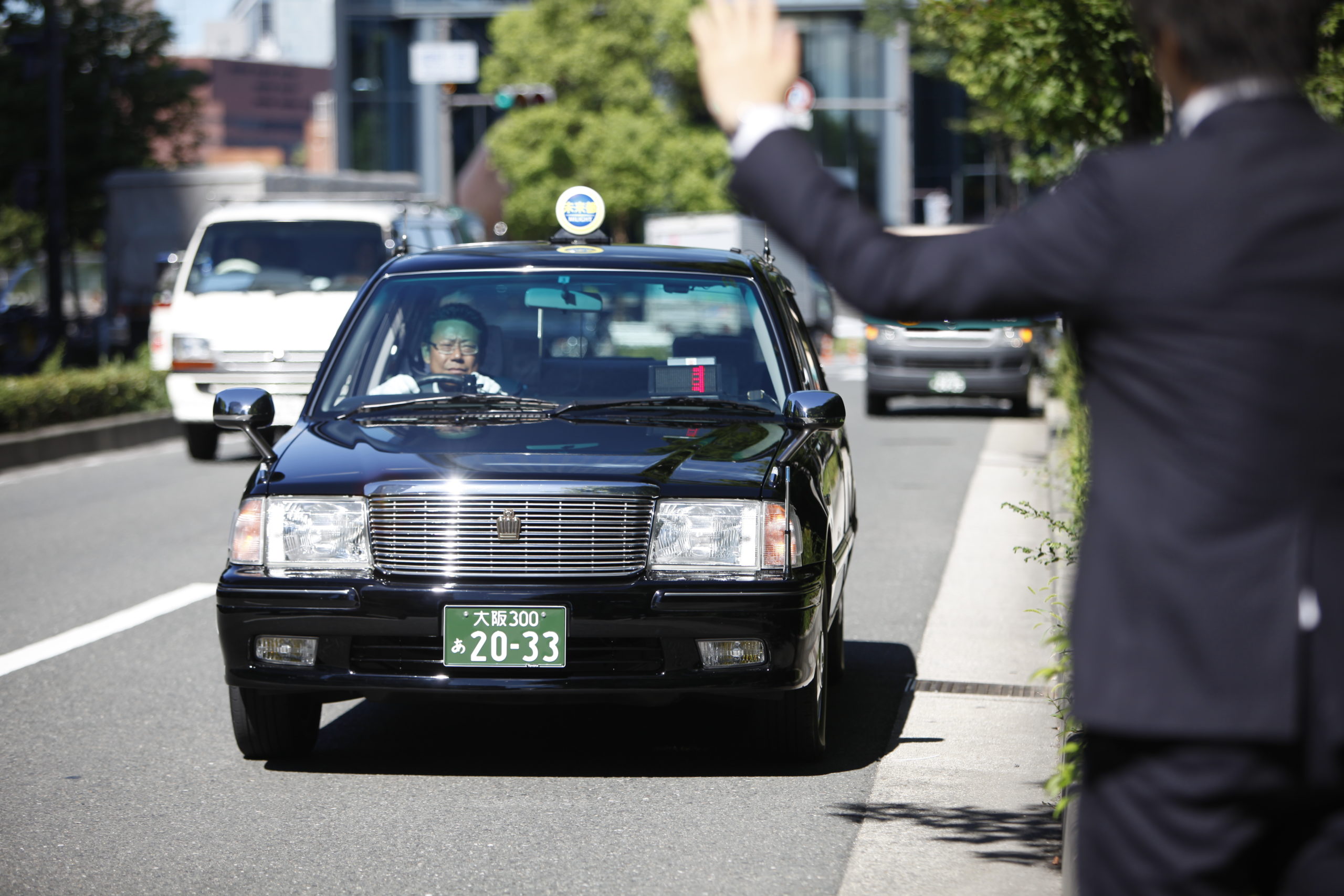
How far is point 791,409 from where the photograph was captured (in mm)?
5703

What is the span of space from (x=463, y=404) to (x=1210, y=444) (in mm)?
4115

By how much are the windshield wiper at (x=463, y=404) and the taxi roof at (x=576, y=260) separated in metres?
0.61

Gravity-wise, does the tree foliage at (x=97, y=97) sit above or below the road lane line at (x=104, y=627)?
above

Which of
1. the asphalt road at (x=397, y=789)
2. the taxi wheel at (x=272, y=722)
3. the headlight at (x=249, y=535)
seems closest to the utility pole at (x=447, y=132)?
the asphalt road at (x=397, y=789)

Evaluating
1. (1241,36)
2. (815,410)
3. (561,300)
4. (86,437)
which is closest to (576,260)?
(561,300)

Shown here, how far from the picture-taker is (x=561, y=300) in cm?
616

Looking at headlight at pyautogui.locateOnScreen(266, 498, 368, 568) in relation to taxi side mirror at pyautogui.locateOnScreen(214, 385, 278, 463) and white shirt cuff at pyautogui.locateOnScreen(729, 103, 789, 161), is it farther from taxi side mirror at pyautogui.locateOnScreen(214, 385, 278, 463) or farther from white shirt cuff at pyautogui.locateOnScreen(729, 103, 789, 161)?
white shirt cuff at pyautogui.locateOnScreen(729, 103, 789, 161)

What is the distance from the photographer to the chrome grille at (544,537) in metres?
5.02

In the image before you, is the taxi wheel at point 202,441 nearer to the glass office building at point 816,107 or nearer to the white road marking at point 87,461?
the white road marking at point 87,461

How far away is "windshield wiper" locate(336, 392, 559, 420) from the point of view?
229 inches

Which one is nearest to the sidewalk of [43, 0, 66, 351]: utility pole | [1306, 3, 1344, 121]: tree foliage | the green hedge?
[1306, 3, 1344, 121]: tree foliage

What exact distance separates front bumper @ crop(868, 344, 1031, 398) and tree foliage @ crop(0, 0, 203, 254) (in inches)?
712

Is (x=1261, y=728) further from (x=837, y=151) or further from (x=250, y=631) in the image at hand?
(x=837, y=151)

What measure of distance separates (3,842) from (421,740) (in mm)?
1507
